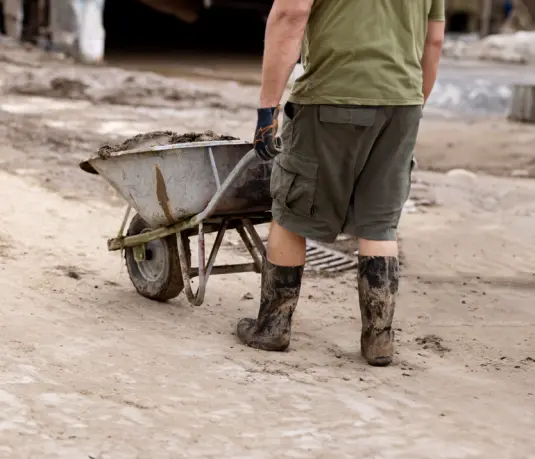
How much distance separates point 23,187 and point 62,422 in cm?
336

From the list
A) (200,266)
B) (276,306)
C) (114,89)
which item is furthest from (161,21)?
(276,306)

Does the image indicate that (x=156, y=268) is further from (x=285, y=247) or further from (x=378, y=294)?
(x=378, y=294)

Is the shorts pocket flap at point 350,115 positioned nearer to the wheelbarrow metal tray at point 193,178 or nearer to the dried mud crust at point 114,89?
the wheelbarrow metal tray at point 193,178

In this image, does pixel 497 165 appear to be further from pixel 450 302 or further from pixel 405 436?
pixel 405 436

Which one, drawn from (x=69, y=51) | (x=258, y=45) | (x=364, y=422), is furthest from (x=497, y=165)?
(x=258, y=45)

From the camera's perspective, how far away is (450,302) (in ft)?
14.9

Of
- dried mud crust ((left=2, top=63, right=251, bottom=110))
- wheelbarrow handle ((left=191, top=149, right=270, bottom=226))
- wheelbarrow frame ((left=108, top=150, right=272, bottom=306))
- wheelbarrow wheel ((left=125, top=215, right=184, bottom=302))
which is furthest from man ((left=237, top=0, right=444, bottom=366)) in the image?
dried mud crust ((left=2, top=63, right=251, bottom=110))

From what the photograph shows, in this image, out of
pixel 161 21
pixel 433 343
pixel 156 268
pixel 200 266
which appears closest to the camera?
pixel 200 266

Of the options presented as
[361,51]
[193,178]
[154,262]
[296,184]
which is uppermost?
[361,51]

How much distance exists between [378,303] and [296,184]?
1.81ft

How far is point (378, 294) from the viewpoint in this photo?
347 cm

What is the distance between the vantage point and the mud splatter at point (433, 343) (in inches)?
149

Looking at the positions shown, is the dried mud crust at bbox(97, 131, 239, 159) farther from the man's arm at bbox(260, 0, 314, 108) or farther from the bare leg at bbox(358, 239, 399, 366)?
the bare leg at bbox(358, 239, 399, 366)

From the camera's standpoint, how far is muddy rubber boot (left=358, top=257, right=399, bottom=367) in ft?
11.4
